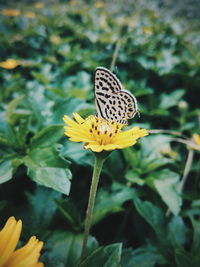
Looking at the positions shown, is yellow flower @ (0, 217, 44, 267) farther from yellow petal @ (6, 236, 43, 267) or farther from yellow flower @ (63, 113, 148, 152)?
yellow flower @ (63, 113, 148, 152)

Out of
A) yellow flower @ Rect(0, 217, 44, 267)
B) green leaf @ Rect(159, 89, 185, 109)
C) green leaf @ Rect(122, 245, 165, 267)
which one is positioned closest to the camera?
yellow flower @ Rect(0, 217, 44, 267)

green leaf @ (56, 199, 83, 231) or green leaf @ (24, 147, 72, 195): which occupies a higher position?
green leaf @ (24, 147, 72, 195)

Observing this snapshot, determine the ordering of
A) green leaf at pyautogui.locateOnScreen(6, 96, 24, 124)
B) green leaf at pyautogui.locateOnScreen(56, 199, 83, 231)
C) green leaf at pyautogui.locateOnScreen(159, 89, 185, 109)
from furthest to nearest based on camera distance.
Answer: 1. green leaf at pyautogui.locateOnScreen(159, 89, 185, 109)
2. green leaf at pyautogui.locateOnScreen(6, 96, 24, 124)
3. green leaf at pyautogui.locateOnScreen(56, 199, 83, 231)

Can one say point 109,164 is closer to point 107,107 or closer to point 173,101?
point 107,107

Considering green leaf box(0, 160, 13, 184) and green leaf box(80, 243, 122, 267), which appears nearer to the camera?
green leaf box(80, 243, 122, 267)

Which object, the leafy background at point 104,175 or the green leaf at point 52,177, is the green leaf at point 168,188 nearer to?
the leafy background at point 104,175

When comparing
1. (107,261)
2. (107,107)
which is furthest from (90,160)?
(107,261)

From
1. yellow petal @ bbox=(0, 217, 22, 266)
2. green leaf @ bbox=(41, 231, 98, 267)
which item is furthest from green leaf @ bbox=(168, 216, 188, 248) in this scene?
yellow petal @ bbox=(0, 217, 22, 266)
